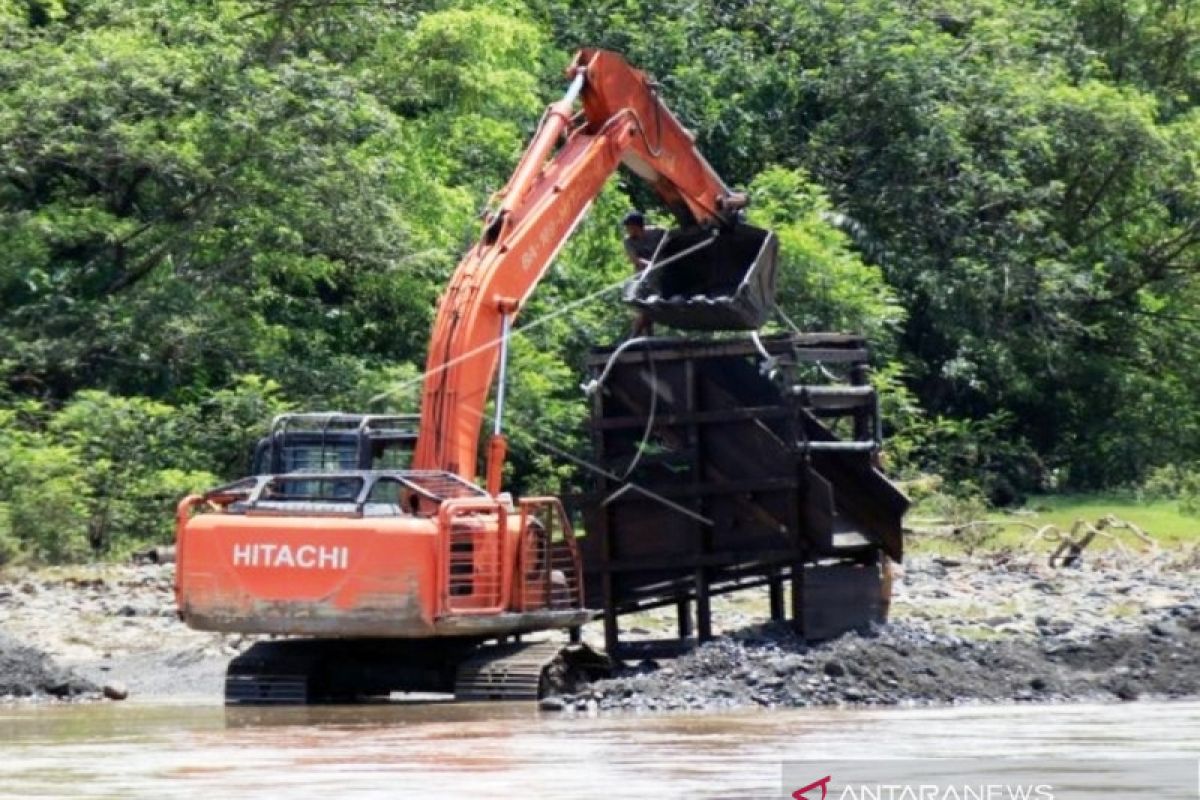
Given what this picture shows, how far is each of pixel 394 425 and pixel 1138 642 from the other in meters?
8.35

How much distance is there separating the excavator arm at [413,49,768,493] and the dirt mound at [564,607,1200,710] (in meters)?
2.20

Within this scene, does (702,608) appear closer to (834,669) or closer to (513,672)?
(834,669)

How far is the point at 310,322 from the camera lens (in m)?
35.9

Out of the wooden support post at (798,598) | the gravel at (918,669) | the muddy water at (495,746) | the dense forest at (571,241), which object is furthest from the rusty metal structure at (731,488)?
the muddy water at (495,746)

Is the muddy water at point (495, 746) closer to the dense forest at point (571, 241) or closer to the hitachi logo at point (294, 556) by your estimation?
the hitachi logo at point (294, 556)

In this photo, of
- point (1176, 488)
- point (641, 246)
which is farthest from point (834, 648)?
point (1176, 488)

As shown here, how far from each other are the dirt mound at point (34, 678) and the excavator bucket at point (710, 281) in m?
6.00

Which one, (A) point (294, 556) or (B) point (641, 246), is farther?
(B) point (641, 246)

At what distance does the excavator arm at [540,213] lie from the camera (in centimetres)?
2133

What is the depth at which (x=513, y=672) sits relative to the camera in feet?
68.7

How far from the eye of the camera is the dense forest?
109 ft

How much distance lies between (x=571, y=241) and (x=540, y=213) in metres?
15.2

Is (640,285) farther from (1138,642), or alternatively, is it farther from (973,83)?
(973,83)
